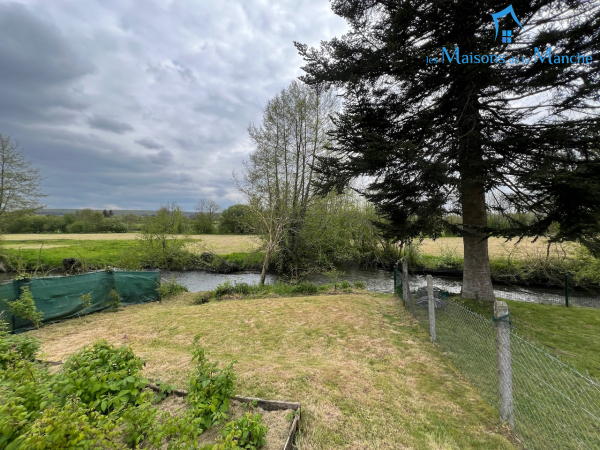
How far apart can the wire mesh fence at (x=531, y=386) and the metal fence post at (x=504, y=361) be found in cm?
6

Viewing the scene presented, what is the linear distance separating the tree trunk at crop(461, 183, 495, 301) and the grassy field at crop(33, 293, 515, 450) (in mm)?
2083

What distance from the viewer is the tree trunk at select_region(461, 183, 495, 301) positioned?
6375 mm

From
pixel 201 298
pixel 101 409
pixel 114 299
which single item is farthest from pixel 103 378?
pixel 201 298

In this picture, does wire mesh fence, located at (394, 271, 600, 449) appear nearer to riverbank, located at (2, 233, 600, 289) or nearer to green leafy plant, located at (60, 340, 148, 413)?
green leafy plant, located at (60, 340, 148, 413)

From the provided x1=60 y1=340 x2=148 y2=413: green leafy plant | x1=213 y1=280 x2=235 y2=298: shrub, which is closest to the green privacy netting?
x1=213 y1=280 x2=235 y2=298: shrub

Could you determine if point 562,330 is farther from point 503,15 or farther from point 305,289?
point 305,289

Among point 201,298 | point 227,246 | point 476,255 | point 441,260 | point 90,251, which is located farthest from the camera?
point 227,246

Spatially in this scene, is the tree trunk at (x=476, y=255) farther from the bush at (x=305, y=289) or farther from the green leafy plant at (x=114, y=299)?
the green leafy plant at (x=114, y=299)

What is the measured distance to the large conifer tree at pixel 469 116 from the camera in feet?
14.4

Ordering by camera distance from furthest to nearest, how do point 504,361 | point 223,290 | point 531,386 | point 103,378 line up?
point 223,290 → point 531,386 → point 504,361 → point 103,378

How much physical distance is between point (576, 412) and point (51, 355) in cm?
705

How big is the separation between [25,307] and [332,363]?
677 centimetres

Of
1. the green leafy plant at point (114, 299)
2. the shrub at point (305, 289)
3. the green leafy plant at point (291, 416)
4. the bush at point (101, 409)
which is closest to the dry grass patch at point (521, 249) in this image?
the shrub at point (305, 289)

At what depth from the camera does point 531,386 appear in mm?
2836
